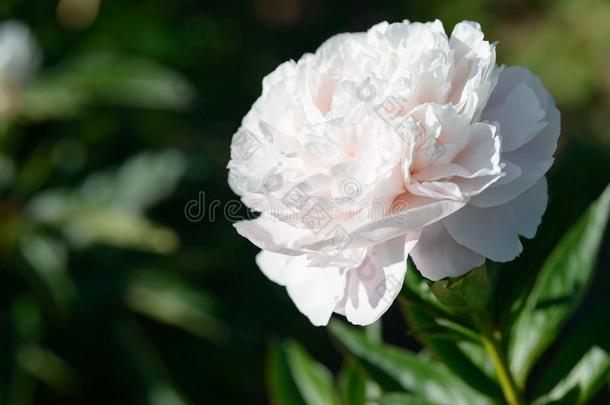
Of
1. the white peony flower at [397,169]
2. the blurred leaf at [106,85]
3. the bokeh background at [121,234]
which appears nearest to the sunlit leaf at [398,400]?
the white peony flower at [397,169]

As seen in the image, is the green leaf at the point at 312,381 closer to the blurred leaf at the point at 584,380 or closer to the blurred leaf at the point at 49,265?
the blurred leaf at the point at 584,380

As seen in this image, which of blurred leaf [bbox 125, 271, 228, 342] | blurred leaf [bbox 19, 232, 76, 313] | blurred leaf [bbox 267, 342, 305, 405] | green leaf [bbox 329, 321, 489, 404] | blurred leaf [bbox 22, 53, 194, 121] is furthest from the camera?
blurred leaf [bbox 22, 53, 194, 121]

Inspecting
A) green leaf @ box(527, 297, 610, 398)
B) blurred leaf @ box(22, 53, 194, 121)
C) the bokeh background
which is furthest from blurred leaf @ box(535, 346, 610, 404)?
blurred leaf @ box(22, 53, 194, 121)

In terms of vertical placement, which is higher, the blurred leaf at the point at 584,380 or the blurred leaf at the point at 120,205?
the blurred leaf at the point at 120,205

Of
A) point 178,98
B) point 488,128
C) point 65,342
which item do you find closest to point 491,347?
point 488,128

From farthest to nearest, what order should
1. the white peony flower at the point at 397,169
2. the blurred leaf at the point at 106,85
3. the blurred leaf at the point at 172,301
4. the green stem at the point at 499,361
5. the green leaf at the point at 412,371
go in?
1. the blurred leaf at the point at 106,85
2. the blurred leaf at the point at 172,301
3. the green leaf at the point at 412,371
4. the green stem at the point at 499,361
5. the white peony flower at the point at 397,169

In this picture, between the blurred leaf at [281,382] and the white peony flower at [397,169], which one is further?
the blurred leaf at [281,382]

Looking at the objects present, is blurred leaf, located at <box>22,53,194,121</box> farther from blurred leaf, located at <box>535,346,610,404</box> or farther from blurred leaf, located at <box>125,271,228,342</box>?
blurred leaf, located at <box>535,346,610,404</box>
